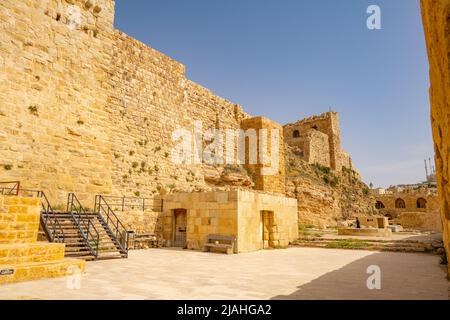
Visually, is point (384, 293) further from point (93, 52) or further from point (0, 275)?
point (93, 52)

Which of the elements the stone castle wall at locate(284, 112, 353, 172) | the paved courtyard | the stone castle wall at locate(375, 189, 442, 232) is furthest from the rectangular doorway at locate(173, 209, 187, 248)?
the stone castle wall at locate(375, 189, 442, 232)

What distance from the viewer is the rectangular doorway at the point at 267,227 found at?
12866 millimetres

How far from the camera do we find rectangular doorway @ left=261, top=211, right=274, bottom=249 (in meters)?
12.9

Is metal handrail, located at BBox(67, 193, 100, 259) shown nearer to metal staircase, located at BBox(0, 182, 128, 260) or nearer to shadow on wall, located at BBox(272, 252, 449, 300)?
metal staircase, located at BBox(0, 182, 128, 260)

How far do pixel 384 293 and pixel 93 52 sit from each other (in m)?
12.4

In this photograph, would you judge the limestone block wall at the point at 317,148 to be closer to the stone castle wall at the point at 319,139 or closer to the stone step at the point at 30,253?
the stone castle wall at the point at 319,139

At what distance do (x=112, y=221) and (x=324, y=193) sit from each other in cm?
2129

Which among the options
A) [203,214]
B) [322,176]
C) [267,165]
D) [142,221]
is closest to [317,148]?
[322,176]

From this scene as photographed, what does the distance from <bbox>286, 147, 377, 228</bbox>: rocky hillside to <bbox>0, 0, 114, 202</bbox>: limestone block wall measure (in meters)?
17.4

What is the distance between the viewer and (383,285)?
17.7 ft

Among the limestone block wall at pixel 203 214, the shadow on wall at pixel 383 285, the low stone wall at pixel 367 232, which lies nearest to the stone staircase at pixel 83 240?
the limestone block wall at pixel 203 214

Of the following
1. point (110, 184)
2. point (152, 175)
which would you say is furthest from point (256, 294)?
point (152, 175)

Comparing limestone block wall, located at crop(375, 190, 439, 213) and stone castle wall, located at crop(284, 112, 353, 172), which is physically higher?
stone castle wall, located at crop(284, 112, 353, 172)

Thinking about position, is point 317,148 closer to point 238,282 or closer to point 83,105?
point 83,105
